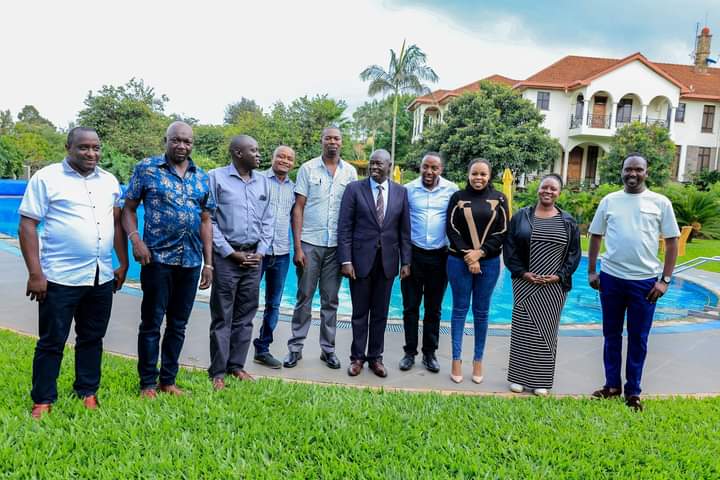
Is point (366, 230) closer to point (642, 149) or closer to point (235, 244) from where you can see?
point (235, 244)

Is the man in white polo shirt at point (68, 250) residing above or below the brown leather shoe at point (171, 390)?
above

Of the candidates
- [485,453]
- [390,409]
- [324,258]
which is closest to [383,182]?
[324,258]

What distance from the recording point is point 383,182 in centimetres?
440

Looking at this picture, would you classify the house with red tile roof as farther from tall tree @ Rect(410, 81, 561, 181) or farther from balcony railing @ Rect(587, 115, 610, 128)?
tall tree @ Rect(410, 81, 561, 181)

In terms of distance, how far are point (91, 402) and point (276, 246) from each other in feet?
5.73

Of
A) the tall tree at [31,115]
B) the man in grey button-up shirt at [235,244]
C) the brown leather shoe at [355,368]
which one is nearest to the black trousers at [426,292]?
the brown leather shoe at [355,368]

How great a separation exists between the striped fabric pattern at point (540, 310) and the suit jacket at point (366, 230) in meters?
1.00

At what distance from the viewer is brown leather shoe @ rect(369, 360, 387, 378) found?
443cm

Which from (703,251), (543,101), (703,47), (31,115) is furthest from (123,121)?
(31,115)

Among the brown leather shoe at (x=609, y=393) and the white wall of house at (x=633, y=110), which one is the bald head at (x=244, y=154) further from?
the white wall of house at (x=633, y=110)

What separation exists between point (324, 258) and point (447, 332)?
216 centimetres

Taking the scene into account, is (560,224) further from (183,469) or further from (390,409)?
(183,469)

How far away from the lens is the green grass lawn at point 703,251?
1223 centimetres

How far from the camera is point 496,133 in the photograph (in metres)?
24.5
